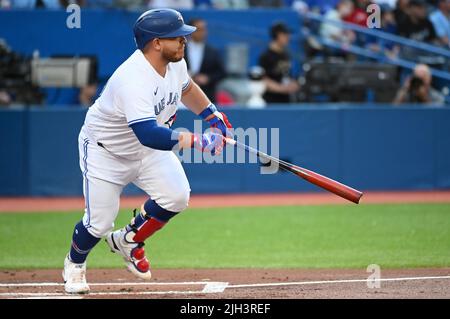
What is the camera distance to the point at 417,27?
53.3ft

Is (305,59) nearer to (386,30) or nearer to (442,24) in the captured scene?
(386,30)

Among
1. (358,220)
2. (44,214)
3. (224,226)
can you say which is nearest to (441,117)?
(358,220)

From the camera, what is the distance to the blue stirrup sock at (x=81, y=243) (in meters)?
7.06

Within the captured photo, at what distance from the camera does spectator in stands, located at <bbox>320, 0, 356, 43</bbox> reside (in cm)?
1619

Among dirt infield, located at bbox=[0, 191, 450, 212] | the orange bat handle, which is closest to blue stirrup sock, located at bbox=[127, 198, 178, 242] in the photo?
the orange bat handle

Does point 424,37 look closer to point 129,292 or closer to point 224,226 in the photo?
point 224,226

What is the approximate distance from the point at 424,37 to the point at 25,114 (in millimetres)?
6996

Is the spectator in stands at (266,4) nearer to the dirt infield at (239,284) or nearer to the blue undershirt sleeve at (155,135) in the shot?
the dirt infield at (239,284)

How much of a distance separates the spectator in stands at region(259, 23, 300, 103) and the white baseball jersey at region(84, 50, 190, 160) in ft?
23.4

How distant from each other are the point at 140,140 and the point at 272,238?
13.9ft

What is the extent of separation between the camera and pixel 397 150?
14305mm

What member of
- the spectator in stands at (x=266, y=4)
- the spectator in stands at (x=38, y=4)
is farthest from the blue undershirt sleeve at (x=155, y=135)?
the spectator in stands at (x=266, y=4)

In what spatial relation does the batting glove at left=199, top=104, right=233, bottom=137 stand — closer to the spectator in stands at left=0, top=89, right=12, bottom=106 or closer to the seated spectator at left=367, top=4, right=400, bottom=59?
the spectator in stands at left=0, top=89, right=12, bottom=106

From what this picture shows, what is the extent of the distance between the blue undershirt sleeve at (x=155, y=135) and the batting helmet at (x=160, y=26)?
673 mm
